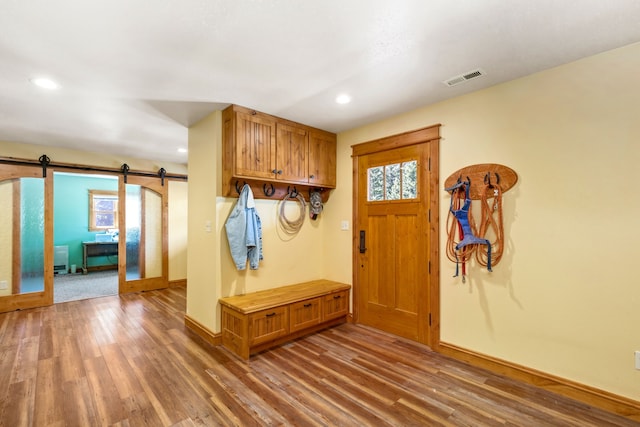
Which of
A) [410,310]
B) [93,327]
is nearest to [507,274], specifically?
[410,310]

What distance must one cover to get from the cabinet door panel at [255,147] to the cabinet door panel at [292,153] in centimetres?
10

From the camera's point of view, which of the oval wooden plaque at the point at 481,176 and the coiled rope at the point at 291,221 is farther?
the coiled rope at the point at 291,221

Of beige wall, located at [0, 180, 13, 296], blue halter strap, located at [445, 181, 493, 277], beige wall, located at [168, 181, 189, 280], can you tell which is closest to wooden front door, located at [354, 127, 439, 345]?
blue halter strap, located at [445, 181, 493, 277]

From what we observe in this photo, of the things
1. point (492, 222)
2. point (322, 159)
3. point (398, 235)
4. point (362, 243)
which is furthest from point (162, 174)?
point (492, 222)

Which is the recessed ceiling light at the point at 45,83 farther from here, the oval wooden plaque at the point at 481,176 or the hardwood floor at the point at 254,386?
the oval wooden plaque at the point at 481,176

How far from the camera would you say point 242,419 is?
6.47 feet

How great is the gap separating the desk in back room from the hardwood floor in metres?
4.31

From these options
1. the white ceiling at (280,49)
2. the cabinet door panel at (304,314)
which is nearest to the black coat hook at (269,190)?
the white ceiling at (280,49)

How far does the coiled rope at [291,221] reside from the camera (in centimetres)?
370

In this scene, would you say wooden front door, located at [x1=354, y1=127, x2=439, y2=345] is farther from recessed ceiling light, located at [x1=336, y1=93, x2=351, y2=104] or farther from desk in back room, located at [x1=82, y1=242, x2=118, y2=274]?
desk in back room, located at [x1=82, y1=242, x2=118, y2=274]

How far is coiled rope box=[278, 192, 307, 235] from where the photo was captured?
12.1ft

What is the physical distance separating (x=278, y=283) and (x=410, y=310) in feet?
5.12

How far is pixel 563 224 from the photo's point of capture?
7.47 ft

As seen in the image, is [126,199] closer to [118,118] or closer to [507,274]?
[118,118]
